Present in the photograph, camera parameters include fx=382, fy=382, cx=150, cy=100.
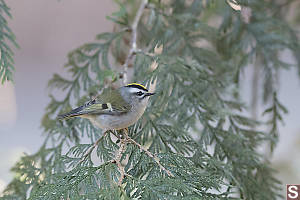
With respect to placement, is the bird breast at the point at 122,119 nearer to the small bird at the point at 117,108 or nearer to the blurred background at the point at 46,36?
the small bird at the point at 117,108

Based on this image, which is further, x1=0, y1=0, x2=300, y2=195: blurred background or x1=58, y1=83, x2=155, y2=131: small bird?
x1=0, y1=0, x2=300, y2=195: blurred background

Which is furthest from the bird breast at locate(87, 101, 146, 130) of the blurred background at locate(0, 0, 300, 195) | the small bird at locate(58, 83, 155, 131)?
the blurred background at locate(0, 0, 300, 195)

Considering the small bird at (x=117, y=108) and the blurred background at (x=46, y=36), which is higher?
the blurred background at (x=46, y=36)

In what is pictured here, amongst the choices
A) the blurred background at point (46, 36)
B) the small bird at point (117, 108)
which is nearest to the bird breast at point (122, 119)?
the small bird at point (117, 108)

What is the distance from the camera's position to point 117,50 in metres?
1.36

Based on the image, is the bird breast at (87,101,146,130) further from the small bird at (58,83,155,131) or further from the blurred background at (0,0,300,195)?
the blurred background at (0,0,300,195)

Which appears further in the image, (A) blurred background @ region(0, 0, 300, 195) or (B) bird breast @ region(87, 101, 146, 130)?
(A) blurred background @ region(0, 0, 300, 195)

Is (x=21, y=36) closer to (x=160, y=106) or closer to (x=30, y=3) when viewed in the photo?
(x=30, y=3)

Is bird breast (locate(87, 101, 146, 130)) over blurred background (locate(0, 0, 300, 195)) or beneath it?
beneath

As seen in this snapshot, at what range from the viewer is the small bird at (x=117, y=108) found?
3.30 ft

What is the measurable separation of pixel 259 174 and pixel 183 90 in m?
0.36

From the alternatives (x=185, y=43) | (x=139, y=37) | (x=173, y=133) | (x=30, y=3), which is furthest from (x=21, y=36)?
(x=173, y=133)

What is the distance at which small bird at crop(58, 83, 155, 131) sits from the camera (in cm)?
101

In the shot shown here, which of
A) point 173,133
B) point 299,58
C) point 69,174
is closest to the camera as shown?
point 69,174
